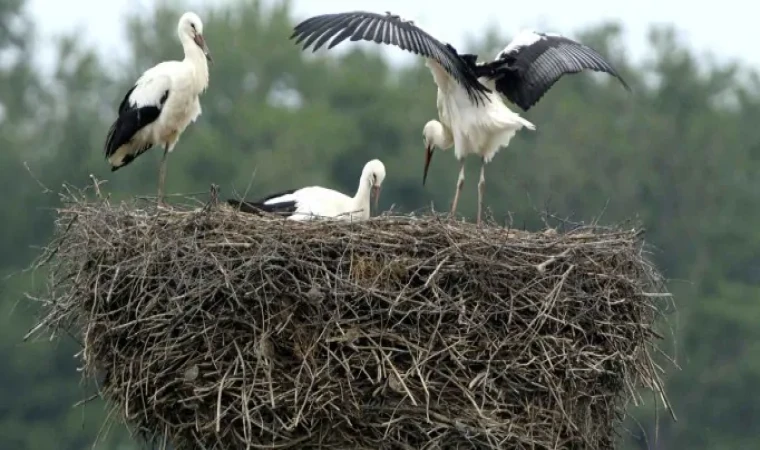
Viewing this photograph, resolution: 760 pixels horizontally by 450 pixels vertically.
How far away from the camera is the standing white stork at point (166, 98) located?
11688 mm

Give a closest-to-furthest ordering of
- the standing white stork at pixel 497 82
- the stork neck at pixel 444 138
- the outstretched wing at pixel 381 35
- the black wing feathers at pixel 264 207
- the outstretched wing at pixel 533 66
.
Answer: the outstretched wing at pixel 381 35
the black wing feathers at pixel 264 207
the standing white stork at pixel 497 82
the outstretched wing at pixel 533 66
the stork neck at pixel 444 138

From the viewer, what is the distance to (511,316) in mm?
9328

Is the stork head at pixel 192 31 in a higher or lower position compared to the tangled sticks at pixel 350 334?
higher

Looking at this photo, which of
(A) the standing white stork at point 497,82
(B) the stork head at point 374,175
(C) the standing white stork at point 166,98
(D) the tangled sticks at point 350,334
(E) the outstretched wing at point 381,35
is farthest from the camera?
(C) the standing white stork at point 166,98

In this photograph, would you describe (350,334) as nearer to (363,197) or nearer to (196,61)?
(363,197)

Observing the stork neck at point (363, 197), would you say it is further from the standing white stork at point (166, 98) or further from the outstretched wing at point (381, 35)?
the standing white stork at point (166, 98)

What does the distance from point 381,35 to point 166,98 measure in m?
1.98

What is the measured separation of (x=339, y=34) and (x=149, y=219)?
1.31m

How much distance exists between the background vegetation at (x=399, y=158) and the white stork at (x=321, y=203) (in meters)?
12.2

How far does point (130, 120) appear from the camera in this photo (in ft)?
38.7

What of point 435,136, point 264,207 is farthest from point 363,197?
point 435,136

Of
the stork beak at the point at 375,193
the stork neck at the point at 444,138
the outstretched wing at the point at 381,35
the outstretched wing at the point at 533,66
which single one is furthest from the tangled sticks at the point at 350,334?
the stork neck at the point at 444,138

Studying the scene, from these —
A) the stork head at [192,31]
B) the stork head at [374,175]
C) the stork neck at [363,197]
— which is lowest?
the stork neck at [363,197]

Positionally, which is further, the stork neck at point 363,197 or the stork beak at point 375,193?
the stork beak at point 375,193
